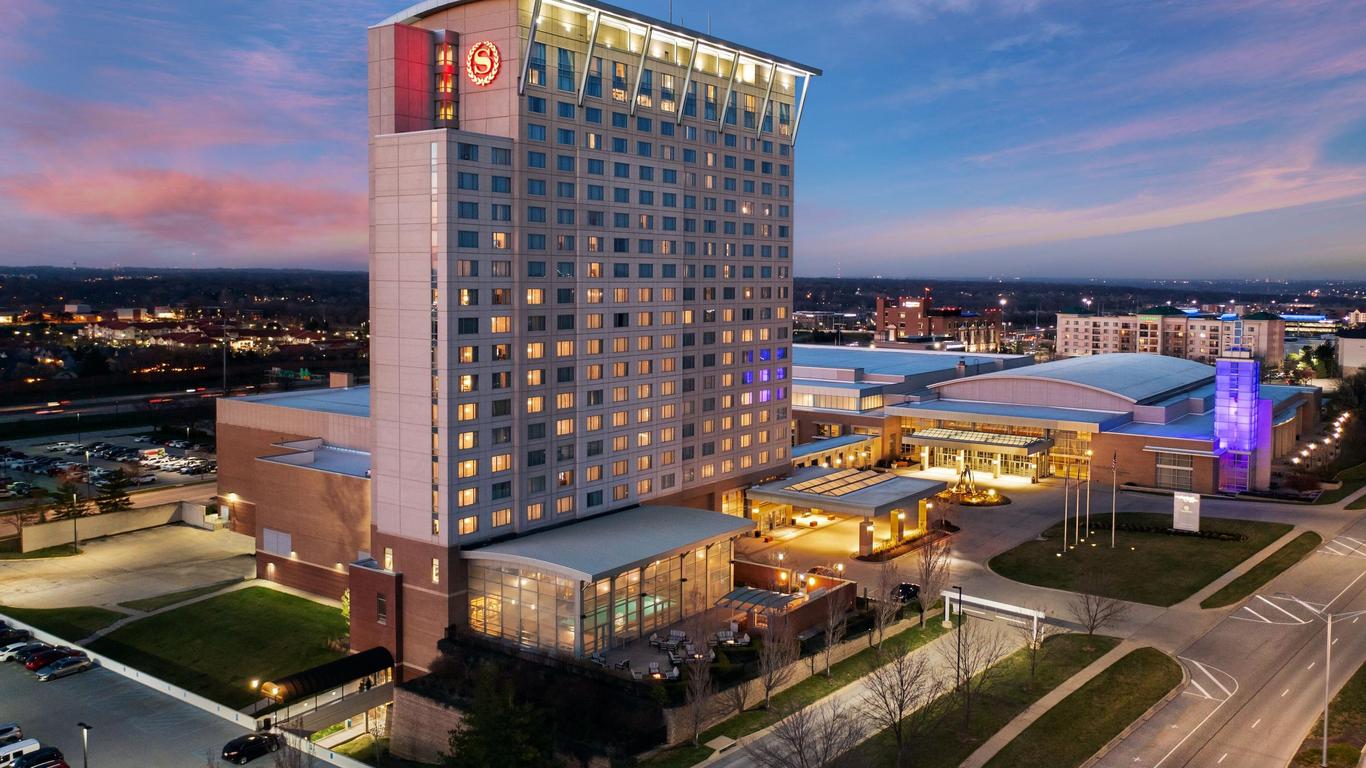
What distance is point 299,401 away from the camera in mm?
87000

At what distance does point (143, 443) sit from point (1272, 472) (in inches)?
5562

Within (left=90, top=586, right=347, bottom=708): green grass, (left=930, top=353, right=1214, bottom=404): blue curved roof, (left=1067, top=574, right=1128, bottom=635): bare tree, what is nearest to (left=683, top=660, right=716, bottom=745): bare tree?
(left=1067, top=574, right=1128, bottom=635): bare tree

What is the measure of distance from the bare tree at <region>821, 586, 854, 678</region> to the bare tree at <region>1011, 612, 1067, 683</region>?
390 inches

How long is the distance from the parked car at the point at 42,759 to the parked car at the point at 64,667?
11.5 meters

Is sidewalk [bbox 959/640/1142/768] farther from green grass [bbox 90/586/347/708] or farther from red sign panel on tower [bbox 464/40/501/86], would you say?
red sign panel on tower [bbox 464/40/501/86]

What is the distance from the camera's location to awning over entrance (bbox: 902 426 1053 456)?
9931 centimetres

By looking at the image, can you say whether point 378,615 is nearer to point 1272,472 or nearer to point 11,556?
point 11,556

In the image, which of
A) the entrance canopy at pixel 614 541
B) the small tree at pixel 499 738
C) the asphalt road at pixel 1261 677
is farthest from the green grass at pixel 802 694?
the asphalt road at pixel 1261 677

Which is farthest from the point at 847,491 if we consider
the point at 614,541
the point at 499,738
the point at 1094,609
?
the point at 499,738

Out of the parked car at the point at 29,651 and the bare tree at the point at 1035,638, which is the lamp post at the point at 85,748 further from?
the bare tree at the point at 1035,638

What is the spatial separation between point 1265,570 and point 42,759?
2908 inches

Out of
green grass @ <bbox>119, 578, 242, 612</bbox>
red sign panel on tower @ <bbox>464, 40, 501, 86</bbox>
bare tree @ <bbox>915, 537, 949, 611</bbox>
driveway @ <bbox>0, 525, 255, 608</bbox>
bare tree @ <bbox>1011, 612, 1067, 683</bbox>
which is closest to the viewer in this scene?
bare tree @ <bbox>1011, 612, 1067, 683</bbox>

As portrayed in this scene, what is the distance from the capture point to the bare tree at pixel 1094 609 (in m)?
54.0

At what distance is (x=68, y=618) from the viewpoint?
64562 millimetres
